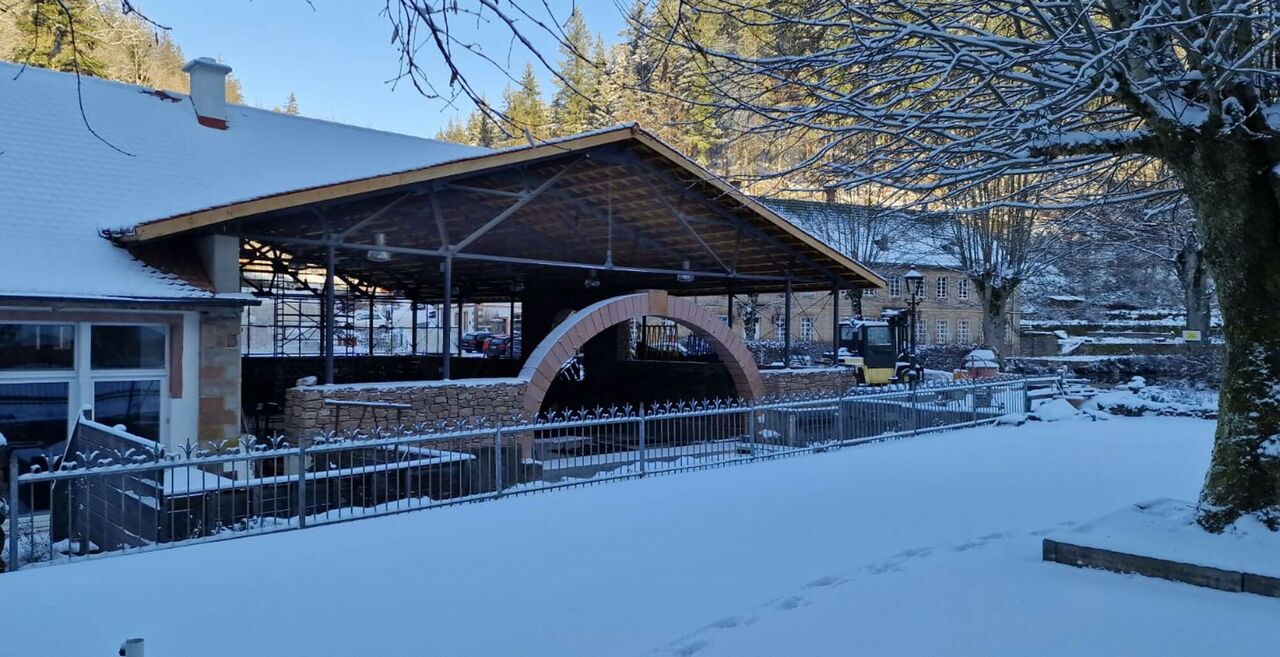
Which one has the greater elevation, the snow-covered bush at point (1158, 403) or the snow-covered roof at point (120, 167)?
the snow-covered roof at point (120, 167)

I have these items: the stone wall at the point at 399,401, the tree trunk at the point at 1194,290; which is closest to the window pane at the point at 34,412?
the stone wall at the point at 399,401

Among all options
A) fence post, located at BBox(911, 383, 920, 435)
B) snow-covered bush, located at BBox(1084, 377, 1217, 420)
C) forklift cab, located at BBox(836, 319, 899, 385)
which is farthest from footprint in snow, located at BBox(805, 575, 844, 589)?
forklift cab, located at BBox(836, 319, 899, 385)

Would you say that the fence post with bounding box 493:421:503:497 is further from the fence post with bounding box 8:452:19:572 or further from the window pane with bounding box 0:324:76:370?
the window pane with bounding box 0:324:76:370

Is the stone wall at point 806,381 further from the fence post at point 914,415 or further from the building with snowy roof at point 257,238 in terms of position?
the fence post at point 914,415

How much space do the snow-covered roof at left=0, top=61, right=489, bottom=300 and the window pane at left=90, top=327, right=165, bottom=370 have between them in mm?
790

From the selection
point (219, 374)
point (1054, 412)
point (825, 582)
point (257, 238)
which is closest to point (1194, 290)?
point (1054, 412)

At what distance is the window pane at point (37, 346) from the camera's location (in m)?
9.62

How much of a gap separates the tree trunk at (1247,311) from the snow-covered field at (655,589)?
1.10 m

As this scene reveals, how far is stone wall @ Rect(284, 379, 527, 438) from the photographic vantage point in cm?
1125

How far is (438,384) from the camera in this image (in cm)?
1255

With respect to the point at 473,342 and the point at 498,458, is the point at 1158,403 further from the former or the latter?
the point at 473,342

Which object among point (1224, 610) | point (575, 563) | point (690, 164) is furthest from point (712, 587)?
point (690, 164)

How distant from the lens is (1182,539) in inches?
249

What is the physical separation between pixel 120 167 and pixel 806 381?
41.4 ft
